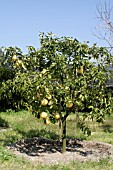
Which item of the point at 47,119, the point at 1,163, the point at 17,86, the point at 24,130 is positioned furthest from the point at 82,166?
the point at 24,130

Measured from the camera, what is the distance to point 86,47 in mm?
5395

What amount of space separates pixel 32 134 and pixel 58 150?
1.86m

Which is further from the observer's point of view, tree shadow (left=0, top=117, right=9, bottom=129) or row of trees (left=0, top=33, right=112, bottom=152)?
tree shadow (left=0, top=117, right=9, bottom=129)

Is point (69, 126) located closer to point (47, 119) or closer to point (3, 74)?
point (3, 74)

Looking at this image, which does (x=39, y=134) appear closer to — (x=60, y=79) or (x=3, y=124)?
(x=3, y=124)

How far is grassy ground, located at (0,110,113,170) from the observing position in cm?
493

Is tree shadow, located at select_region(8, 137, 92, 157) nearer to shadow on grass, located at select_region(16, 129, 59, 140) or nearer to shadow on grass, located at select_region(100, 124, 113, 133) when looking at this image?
shadow on grass, located at select_region(16, 129, 59, 140)

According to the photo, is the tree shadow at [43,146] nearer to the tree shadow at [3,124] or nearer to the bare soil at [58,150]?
the bare soil at [58,150]

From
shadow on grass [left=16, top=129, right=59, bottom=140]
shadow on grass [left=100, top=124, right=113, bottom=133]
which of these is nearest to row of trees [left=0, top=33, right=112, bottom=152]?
shadow on grass [left=16, top=129, right=59, bottom=140]

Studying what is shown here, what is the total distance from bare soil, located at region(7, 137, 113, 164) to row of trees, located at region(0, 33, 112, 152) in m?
0.70

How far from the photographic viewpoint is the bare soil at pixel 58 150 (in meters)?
5.43

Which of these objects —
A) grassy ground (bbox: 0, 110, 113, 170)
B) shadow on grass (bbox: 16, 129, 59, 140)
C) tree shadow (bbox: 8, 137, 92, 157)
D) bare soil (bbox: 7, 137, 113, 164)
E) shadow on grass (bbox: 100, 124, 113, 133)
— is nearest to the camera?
grassy ground (bbox: 0, 110, 113, 170)

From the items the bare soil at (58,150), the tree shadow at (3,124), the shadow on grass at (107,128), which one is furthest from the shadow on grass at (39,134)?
the shadow on grass at (107,128)

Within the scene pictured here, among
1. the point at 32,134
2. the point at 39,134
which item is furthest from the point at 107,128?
the point at 32,134
